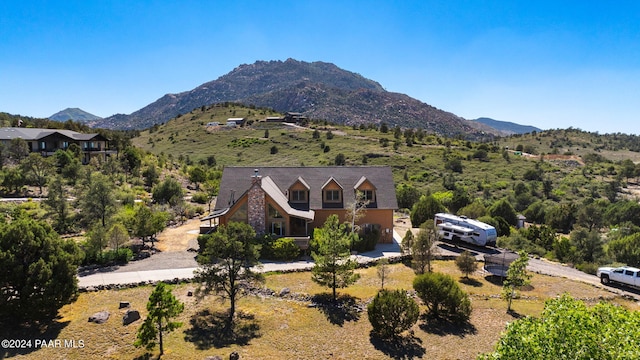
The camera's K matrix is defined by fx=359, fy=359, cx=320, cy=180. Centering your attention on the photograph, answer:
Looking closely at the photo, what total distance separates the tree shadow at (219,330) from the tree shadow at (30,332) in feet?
21.8

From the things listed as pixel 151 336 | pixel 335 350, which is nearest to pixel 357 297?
pixel 335 350

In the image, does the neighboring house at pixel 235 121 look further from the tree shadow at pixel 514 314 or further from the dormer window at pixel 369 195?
the tree shadow at pixel 514 314

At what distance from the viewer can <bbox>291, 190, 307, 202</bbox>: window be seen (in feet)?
125

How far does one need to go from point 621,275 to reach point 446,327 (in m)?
18.5

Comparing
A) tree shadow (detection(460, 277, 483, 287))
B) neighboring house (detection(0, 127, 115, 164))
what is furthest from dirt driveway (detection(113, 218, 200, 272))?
neighboring house (detection(0, 127, 115, 164))

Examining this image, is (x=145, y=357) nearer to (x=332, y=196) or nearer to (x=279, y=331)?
(x=279, y=331)

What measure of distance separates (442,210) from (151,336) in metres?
39.1

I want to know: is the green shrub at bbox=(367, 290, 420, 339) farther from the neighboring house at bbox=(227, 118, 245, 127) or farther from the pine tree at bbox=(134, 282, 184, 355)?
the neighboring house at bbox=(227, 118, 245, 127)

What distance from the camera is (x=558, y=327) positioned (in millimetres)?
10305

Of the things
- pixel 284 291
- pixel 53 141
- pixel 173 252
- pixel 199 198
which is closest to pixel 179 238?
pixel 173 252

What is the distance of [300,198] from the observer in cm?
3816

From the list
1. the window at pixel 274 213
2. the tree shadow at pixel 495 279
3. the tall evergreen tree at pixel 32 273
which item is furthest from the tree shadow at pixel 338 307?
the tall evergreen tree at pixel 32 273

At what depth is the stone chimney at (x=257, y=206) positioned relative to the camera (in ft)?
112

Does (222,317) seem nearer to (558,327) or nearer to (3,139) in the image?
(558,327)
